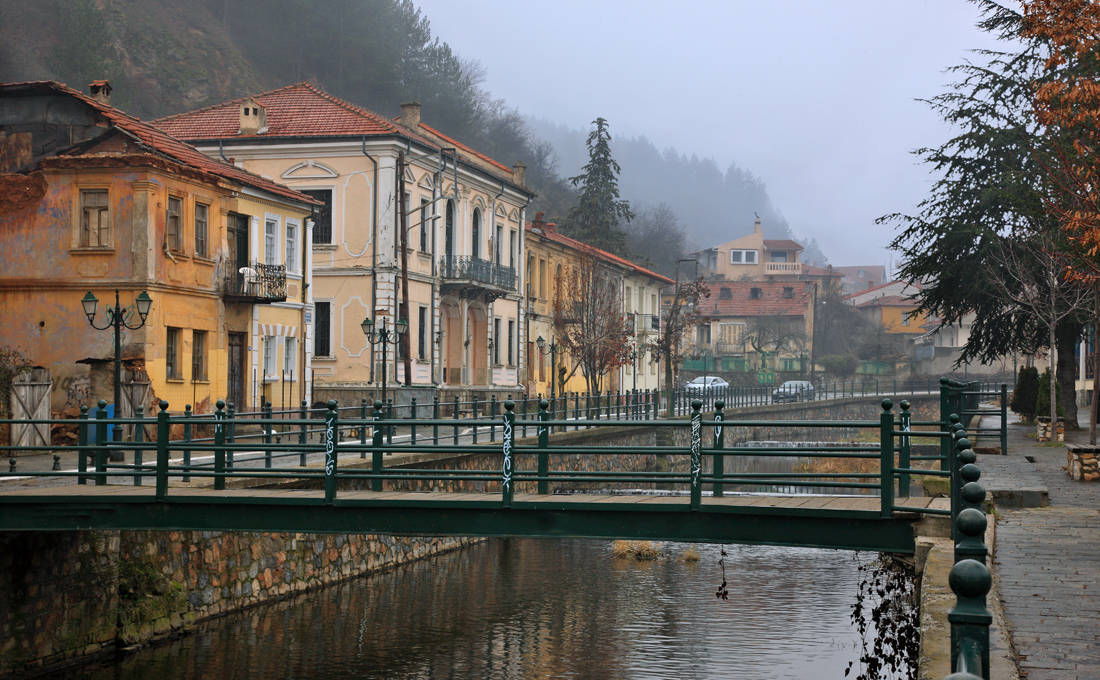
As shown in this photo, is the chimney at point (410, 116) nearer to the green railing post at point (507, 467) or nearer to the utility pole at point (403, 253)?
the utility pole at point (403, 253)

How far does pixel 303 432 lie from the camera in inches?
641

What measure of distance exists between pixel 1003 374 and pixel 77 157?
70.3m

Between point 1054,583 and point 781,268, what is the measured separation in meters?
112

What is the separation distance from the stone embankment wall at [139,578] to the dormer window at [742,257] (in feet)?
322

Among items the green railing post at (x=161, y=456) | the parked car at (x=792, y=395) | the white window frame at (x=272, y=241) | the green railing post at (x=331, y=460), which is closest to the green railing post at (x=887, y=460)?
the green railing post at (x=331, y=460)

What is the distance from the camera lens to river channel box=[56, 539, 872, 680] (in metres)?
17.0

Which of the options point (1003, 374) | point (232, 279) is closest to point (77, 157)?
point (232, 279)

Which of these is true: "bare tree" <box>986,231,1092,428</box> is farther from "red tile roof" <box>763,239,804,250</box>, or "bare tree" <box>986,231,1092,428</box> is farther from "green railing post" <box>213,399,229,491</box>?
"red tile roof" <box>763,239,804,250</box>

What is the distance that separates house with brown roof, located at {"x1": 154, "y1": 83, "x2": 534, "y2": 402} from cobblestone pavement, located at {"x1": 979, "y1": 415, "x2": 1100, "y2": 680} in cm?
2625

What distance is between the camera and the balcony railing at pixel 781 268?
121 metres

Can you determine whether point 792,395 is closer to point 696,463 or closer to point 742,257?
point 742,257

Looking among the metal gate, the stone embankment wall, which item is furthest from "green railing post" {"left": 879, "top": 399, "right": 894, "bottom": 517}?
the metal gate

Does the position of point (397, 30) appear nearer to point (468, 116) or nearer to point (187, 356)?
point (468, 116)

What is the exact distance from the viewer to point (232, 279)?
1294 inches
